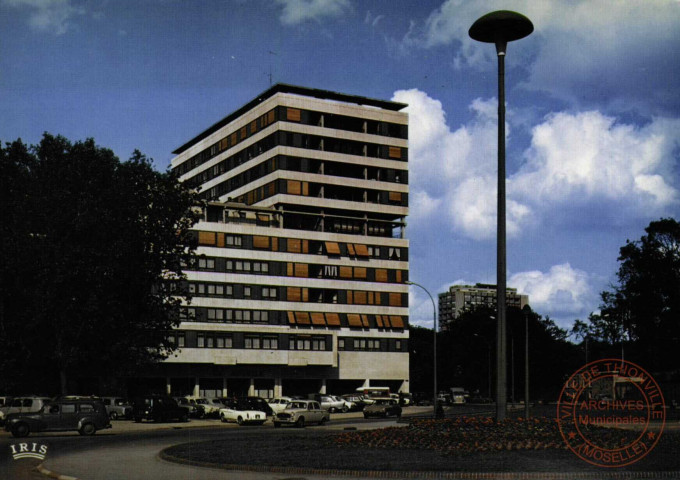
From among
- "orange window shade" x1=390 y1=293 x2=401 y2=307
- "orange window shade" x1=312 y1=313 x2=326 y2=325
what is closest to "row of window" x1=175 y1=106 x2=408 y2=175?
"orange window shade" x1=390 y1=293 x2=401 y2=307

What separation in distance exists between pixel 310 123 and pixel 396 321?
2551cm

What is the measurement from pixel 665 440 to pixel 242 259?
6846 centimetres

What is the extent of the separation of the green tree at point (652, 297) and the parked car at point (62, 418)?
49829 mm

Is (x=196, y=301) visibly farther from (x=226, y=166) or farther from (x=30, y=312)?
(x=30, y=312)

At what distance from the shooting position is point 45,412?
3731 cm

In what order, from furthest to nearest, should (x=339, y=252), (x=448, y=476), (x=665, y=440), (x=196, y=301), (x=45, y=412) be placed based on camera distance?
1. (x=339, y=252)
2. (x=196, y=301)
3. (x=45, y=412)
4. (x=665, y=440)
5. (x=448, y=476)

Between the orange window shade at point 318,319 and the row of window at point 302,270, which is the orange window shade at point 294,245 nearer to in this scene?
the row of window at point 302,270

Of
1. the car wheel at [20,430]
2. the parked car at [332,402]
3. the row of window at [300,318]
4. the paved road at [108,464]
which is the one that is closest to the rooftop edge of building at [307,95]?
the row of window at [300,318]

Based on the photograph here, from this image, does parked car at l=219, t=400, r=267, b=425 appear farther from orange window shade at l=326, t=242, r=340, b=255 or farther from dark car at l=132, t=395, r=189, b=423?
orange window shade at l=326, t=242, r=340, b=255

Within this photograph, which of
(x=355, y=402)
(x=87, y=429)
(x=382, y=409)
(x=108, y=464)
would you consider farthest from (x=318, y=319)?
(x=108, y=464)

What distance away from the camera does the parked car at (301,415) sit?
47844mm

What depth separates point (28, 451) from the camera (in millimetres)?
27391

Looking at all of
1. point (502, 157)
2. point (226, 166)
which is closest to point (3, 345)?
point (502, 157)

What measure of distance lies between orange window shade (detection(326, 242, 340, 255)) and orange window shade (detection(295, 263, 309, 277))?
3279 millimetres
